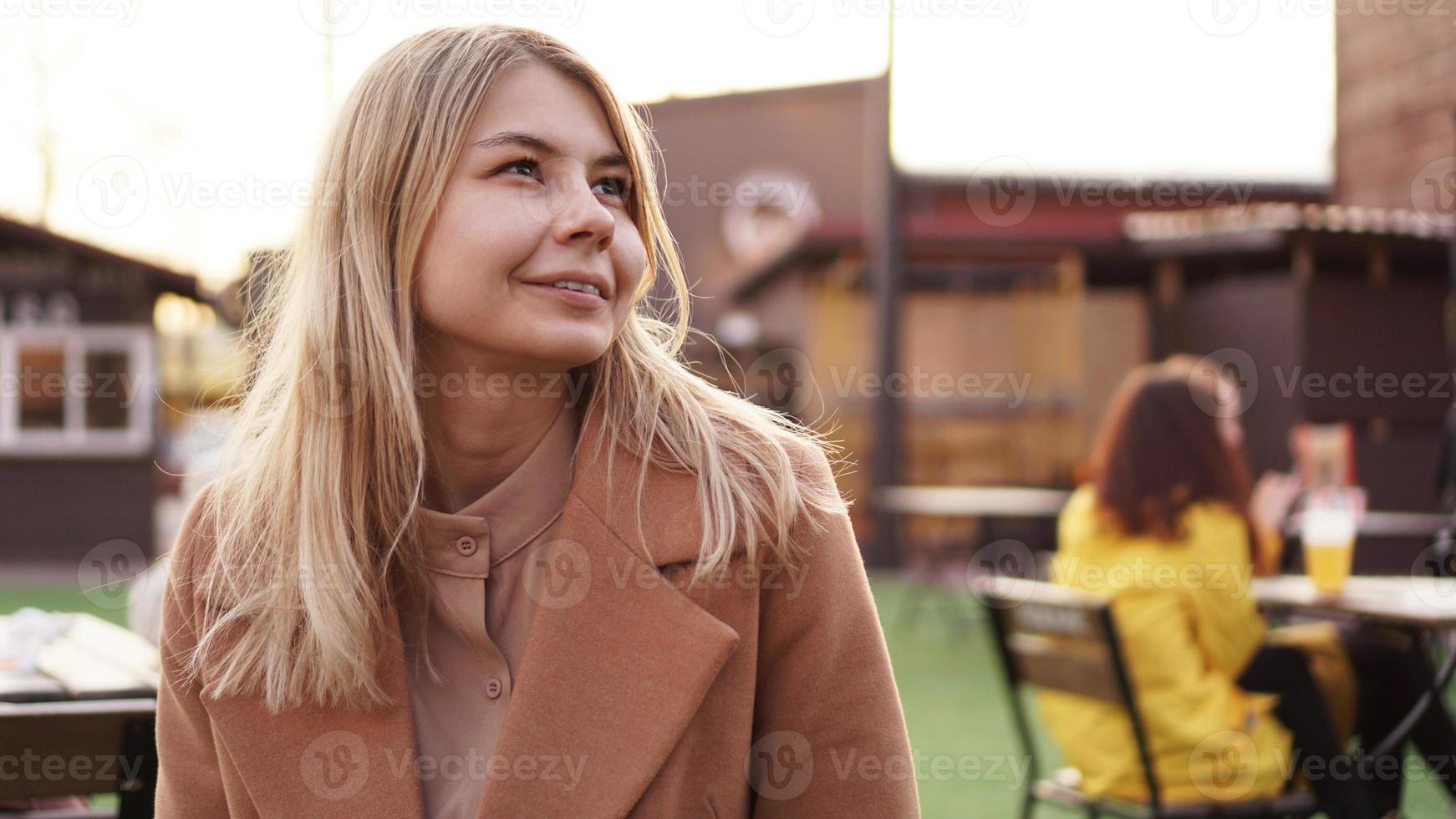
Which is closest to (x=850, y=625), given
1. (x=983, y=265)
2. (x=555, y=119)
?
(x=555, y=119)

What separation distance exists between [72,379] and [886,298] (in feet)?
31.3

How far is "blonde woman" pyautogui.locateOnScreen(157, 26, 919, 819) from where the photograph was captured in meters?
1.76

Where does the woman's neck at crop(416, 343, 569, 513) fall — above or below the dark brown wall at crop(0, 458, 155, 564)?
above

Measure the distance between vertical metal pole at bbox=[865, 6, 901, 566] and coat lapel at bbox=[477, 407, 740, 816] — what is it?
39.0 ft

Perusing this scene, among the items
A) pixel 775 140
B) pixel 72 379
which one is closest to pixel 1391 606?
pixel 72 379

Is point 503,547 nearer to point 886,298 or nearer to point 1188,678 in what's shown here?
point 1188,678

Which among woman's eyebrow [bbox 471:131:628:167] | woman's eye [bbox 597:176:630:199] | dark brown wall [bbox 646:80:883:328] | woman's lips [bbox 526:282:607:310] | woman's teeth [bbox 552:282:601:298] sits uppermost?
dark brown wall [bbox 646:80:883:328]

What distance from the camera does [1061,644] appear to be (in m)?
3.69

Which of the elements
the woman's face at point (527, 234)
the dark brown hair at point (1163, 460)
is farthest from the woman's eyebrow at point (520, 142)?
the dark brown hair at point (1163, 460)

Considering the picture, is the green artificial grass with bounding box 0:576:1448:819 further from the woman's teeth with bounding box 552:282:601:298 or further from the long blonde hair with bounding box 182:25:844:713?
the woman's teeth with bounding box 552:282:601:298

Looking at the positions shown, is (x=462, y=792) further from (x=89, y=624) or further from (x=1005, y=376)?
(x=1005, y=376)

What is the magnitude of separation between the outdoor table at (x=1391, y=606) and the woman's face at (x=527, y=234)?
296 centimetres

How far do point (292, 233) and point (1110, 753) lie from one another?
2.79 metres

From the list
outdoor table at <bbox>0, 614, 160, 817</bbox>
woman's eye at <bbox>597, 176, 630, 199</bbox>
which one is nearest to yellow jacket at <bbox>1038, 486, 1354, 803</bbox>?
woman's eye at <bbox>597, 176, 630, 199</bbox>
